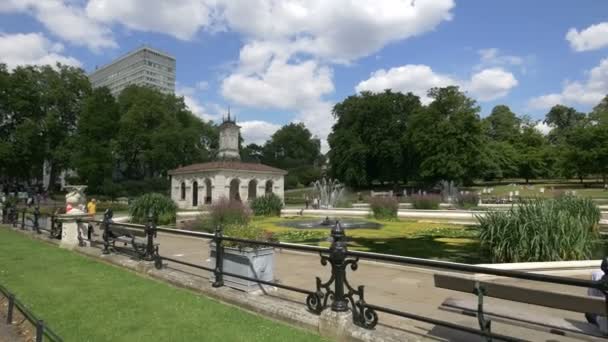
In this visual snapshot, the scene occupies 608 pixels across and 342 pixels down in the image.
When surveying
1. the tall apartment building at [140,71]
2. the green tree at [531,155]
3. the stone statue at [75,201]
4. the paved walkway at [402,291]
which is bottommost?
the paved walkway at [402,291]

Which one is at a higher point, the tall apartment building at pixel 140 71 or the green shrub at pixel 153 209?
the tall apartment building at pixel 140 71

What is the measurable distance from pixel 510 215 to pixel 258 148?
96858mm

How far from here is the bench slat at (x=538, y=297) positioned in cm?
292

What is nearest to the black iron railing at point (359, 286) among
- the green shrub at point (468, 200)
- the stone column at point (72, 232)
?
the stone column at point (72, 232)

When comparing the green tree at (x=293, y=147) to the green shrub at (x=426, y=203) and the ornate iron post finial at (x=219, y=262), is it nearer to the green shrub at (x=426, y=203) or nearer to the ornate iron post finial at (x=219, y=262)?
the green shrub at (x=426, y=203)

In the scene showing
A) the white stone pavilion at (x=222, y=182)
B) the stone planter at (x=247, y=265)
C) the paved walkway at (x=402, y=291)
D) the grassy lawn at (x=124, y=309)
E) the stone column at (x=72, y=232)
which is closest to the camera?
the paved walkway at (x=402, y=291)

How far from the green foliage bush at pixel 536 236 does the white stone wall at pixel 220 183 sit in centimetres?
2648

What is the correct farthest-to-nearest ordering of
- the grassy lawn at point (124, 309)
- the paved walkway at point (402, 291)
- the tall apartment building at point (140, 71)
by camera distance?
the tall apartment building at point (140, 71) → the grassy lawn at point (124, 309) → the paved walkway at point (402, 291)

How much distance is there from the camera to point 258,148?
104m

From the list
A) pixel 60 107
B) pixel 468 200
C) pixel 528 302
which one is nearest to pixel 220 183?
pixel 468 200

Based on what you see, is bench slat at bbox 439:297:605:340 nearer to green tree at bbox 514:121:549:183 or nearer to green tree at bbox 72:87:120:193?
green tree at bbox 72:87:120:193

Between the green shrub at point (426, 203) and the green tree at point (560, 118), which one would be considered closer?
the green shrub at point (426, 203)

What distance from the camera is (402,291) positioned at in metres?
6.46

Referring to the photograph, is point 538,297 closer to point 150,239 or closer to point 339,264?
point 339,264
